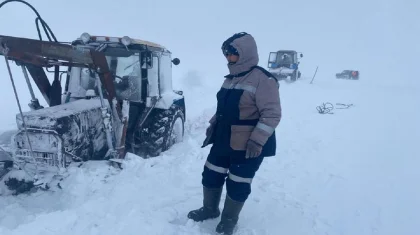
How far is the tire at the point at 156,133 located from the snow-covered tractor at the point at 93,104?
2 cm

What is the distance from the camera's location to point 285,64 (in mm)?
20219

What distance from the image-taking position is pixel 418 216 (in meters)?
3.09

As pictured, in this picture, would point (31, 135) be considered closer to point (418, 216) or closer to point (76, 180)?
point (76, 180)

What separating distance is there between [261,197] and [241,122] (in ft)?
4.19

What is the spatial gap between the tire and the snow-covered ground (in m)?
0.19

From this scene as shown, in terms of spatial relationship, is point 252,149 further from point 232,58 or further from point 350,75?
point 350,75

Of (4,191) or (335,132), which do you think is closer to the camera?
(4,191)

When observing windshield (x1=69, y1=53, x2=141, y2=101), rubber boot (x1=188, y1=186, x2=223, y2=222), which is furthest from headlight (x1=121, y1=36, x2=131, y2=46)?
rubber boot (x1=188, y1=186, x2=223, y2=222)

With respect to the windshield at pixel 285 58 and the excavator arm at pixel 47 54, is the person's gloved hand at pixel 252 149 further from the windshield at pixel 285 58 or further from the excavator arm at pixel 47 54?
the windshield at pixel 285 58

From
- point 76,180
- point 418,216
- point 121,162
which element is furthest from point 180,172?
point 418,216

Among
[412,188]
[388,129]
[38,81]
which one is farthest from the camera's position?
[388,129]

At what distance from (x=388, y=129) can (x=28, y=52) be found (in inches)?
273

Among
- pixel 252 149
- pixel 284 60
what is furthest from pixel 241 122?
pixel 284 60

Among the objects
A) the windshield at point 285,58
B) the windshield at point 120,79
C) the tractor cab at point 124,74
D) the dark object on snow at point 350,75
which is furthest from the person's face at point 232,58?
the dark object on snow at point 350,75
